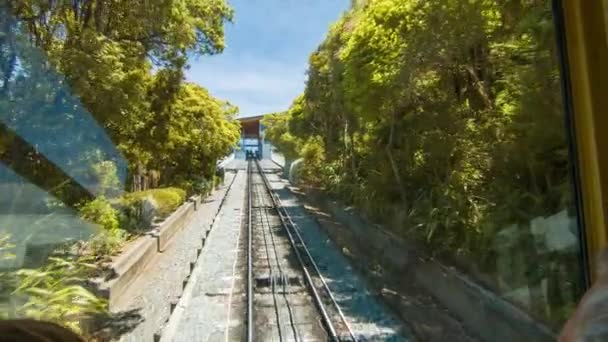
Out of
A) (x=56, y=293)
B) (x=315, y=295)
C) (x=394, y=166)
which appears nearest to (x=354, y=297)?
(x=315, y=295)

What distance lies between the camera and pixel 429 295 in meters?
5.81


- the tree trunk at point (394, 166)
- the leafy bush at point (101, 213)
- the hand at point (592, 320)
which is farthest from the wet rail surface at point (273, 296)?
the hand at point (592, 320)

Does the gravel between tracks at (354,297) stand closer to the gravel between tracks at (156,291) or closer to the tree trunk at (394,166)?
the tree trunk at (394,166)

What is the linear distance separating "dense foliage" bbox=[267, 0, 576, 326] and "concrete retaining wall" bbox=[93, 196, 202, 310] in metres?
2.33

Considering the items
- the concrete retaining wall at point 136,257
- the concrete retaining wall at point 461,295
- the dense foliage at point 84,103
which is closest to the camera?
the dense foliage at point 84,103

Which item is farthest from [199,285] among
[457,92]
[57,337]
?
[57,337]

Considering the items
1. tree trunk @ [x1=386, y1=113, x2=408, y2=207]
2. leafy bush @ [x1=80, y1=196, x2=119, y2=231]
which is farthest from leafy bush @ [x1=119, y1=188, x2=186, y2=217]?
tree trunk @ [x1=386, y1=113, x2=408, y2=207]

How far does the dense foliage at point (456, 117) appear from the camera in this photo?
2762 mm

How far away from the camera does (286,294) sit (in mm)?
6555

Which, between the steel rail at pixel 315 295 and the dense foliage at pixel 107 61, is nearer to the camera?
the dense foliage at pixel 107 61

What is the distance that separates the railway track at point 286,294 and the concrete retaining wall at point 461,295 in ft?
3.61

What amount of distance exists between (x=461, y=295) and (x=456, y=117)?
2.61 meters

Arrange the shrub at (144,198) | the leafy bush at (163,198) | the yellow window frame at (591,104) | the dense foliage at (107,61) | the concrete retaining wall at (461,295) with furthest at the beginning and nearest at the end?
the leafy bush at (163,198) → the shrub at (144,198) → the concrete retaining wall at (461,295) → the dense foliage at (107,61) → the yellow window frame at (591,104)

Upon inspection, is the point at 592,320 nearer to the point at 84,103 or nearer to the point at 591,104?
the point at 591,104
